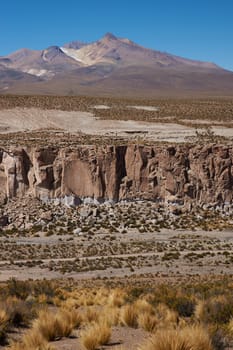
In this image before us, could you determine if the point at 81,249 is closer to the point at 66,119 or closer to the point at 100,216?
the point at 100,216

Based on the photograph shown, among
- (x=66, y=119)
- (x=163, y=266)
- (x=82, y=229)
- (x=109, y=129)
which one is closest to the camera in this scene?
(x=163, y=266)

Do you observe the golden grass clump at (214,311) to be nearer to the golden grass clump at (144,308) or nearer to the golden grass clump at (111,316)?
the golden grass clump at (144,308)

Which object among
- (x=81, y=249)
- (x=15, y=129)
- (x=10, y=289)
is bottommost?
(x=81, y=249)

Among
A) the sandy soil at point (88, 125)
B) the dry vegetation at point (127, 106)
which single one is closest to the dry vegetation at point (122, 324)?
the sandy soil at point (88, 125)

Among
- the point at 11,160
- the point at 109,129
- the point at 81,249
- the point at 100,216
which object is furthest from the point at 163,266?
the point at 109,129

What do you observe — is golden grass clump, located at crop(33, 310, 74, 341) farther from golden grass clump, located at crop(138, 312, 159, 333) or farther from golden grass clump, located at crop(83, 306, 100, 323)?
golden grass clump, located at crop(138, 312, 159, 333)

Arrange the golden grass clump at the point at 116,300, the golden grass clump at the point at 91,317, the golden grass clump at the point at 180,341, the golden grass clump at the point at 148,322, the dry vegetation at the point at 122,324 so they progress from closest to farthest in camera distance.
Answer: the golden grass clump at the point at 180,341 < the dry vegetation at the point at 122,324 < the golden grass clump at the point at 148,322 < the golden grass clump at the point at 91,317 < the golden grass clump at the point at 116,300
